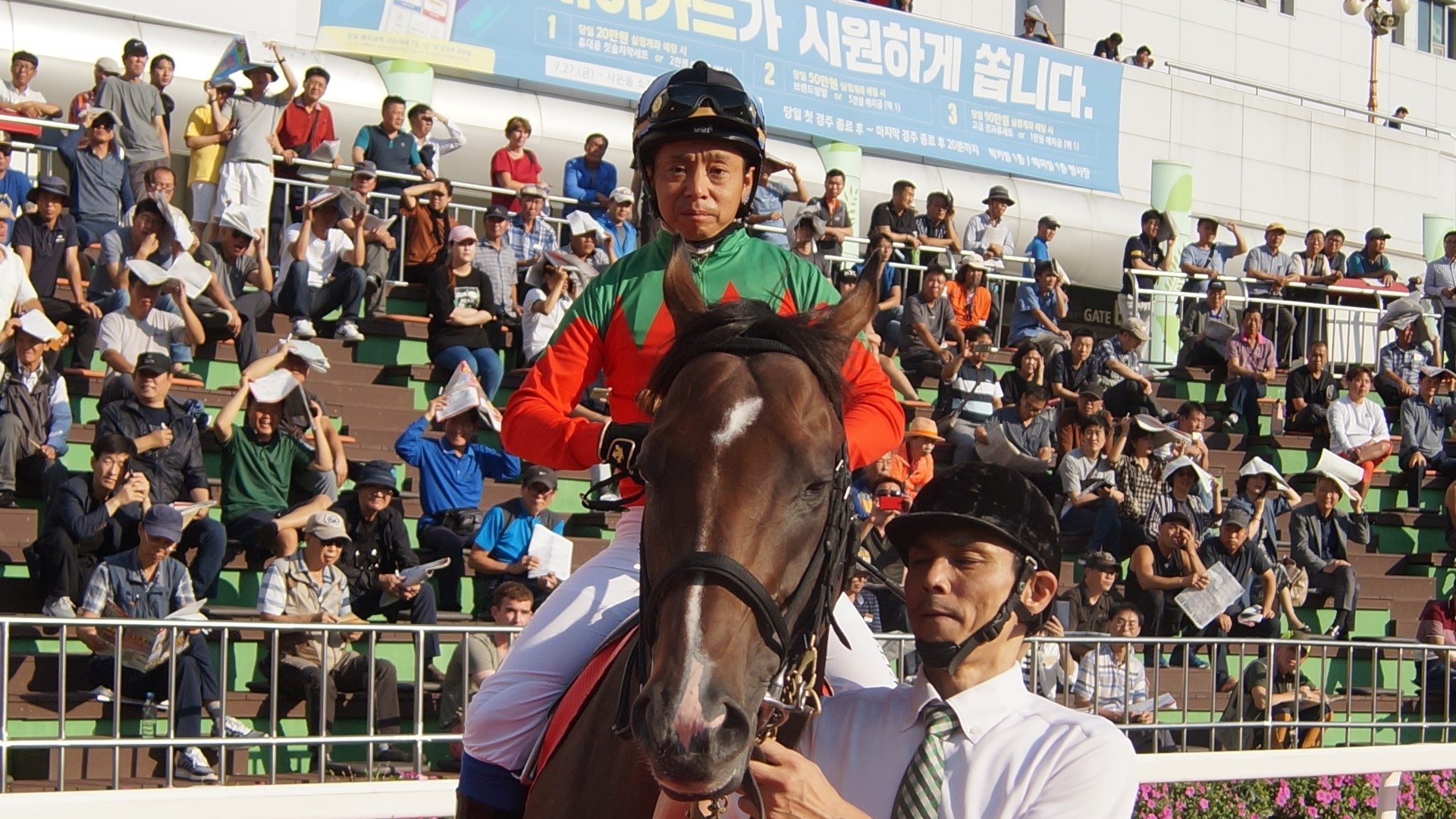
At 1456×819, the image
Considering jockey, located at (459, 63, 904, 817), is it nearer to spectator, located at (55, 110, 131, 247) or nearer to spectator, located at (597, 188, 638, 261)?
spectator, located at (55, 110, 131, 247)

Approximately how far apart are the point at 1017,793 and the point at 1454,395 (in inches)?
586

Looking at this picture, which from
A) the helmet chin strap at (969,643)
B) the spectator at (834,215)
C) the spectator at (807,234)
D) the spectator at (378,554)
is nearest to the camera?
the helmet chin strap at (969,643)

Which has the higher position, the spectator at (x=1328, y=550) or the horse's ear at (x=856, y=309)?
the horse's ear at (x=856, y=309)

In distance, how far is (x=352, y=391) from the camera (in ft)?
37.6

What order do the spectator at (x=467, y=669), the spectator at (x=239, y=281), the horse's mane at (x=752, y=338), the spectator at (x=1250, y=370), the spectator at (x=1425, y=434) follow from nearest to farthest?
the horse's mane at (x=752, y=338) → the spectator at (x=467, y=669) → the spectator at (x=239, y=281) → the spectator at (x=1425, y=434) → the spectator at (x=1250, y=370)

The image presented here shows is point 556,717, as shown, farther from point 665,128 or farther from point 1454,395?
point 1454,395

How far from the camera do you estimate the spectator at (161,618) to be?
6945 millimetres

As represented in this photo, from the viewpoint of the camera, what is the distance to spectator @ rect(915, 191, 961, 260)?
585 inches

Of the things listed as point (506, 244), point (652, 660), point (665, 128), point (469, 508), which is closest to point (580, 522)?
point (469, 508)

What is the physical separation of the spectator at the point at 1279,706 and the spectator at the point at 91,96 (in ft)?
27.1

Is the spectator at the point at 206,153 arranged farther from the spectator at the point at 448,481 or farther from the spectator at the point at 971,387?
the spectator at the point at 971,387

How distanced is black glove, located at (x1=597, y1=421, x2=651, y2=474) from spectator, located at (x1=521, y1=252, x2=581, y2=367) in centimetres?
878

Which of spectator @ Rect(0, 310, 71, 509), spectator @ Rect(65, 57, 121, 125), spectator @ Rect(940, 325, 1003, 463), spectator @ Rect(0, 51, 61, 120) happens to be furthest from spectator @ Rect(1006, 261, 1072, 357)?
spectator @ Rect(0, 310, 71, 509)

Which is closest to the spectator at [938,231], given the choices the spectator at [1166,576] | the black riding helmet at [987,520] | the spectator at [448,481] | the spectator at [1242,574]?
the spectator at [1242,574]
